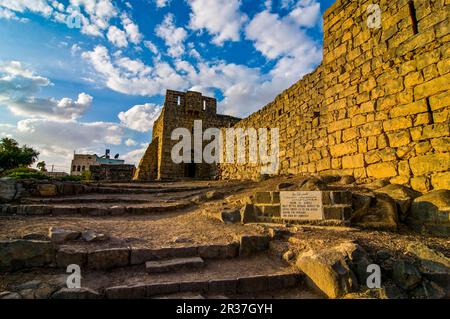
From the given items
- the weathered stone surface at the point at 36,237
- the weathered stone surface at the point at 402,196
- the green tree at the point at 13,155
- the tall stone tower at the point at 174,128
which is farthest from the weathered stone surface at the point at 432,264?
the green tree at the point at 13,155

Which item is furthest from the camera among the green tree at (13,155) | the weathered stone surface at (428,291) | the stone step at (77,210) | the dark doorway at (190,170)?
the green tree at (13,155)

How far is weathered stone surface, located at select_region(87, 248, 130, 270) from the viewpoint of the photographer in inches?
120

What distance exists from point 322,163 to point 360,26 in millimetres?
3249

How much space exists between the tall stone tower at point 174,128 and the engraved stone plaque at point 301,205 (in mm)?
13148

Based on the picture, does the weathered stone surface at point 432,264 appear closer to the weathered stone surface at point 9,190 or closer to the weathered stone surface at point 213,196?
the weathered stone surface at point 213,196

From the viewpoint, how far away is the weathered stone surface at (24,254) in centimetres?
289

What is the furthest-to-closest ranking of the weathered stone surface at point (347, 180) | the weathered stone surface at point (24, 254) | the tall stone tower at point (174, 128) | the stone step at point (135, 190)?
1. the tall stone tower at point (174, 128)
2. the stone step at point (135, 190)
3. the weathered stone surface at point (347, 180)
4. the weathered stone surface at point (24, 254)

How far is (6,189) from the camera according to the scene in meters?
6.14

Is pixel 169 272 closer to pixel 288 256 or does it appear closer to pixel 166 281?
pixel 166 281

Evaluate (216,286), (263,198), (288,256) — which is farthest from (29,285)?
(263,198)

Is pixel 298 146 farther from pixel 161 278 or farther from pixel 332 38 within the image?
pixel 161 278

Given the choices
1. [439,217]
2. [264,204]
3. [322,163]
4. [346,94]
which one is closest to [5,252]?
[264,204]

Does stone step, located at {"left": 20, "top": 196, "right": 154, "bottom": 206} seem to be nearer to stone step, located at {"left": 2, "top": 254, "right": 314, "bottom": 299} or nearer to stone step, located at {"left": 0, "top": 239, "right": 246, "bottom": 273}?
stone step, located at {"left": 0, "top": 239, "right": 246, "bottom": 273}

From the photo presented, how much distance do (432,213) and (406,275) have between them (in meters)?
1.69
